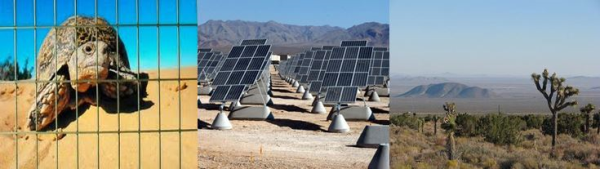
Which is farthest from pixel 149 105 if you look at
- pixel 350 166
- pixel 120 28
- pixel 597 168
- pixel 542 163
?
pixel 597 168

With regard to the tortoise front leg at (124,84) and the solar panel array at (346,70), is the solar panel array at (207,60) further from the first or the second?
the tortoise front leg at (124,84)

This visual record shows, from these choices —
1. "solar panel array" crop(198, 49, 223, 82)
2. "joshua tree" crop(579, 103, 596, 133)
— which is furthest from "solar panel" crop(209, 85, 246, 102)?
"joshua tree" crop(579, 103, 596, 133)

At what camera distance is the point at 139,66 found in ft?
38.3

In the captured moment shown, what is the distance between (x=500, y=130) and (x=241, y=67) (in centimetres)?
570

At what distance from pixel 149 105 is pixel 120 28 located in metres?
1.30

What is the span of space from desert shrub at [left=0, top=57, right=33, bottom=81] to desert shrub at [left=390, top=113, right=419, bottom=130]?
7.52 m

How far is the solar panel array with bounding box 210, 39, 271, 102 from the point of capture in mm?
12891

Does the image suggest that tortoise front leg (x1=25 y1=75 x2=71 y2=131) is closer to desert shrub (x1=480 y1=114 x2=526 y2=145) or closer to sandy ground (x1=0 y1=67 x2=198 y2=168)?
sandy ground (x1=0 y1=67 x2=198 y2=168)

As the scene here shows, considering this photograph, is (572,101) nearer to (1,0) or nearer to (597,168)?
(597,168)

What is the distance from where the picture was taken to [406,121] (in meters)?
15.9

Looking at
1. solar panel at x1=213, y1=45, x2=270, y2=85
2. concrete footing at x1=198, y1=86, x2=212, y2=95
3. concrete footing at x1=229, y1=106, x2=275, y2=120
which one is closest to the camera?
solar panel at x1=213, y1=45, x2=270, y2=85

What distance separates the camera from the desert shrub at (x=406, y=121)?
16.0 metres

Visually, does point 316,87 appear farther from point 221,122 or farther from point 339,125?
point 221,122

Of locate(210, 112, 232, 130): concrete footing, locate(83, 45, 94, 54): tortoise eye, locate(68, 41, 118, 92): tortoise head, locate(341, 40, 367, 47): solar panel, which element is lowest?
locate(210, 112, 232, 130): concrete footing
